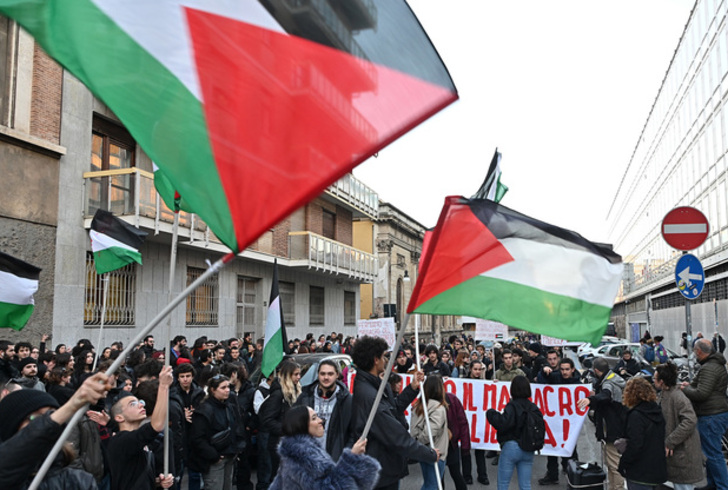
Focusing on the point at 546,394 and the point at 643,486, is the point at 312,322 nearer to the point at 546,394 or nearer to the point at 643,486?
the point at 546,394

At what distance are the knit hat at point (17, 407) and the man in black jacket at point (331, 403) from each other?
237 centimetres

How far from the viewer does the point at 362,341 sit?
497cm

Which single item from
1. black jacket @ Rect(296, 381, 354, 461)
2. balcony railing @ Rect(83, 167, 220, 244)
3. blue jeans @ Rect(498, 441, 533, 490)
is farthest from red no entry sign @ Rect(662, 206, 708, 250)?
balcony railing @ Rect(83, 167, 220, 244)

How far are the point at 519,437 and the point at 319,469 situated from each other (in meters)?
3.81

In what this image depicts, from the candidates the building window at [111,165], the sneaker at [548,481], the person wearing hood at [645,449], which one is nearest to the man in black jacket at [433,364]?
the sneaker at [548,481]

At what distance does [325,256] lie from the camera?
2817 cm

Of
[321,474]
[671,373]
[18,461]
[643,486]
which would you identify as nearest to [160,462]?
[321,474]

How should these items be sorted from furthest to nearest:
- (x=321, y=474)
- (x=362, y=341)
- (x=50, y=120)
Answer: (x=50, y=120) → (x=362, y=341) → (x=321, y=474)

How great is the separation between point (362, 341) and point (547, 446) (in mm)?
4969

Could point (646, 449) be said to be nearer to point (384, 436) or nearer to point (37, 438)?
point (384, 436)

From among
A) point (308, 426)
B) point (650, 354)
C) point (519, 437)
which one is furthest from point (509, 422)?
point (650, 354)

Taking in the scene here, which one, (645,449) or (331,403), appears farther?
(645,449)

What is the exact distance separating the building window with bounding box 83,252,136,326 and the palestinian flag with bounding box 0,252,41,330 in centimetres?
985

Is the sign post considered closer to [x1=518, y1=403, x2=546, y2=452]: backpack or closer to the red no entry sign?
the red no entry sign
